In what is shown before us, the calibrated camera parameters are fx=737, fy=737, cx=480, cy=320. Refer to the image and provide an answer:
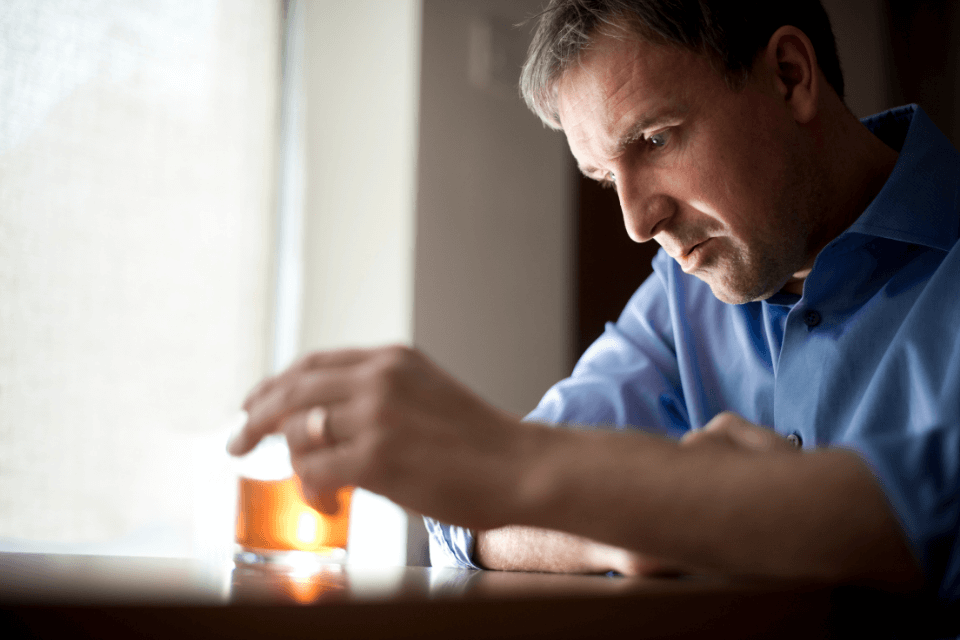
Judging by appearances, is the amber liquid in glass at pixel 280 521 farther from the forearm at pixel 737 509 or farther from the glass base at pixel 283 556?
the forearm at pixel 737 509

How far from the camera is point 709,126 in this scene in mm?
975

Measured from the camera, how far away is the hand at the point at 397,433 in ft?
1.30

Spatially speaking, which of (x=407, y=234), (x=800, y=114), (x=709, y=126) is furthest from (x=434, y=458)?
(x=407, y=234)

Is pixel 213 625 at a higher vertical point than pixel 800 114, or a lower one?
lower

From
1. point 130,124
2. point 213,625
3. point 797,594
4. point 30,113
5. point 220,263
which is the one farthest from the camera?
point 220,263

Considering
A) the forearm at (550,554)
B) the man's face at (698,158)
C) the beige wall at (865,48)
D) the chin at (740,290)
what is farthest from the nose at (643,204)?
the beige wall at (865,48)

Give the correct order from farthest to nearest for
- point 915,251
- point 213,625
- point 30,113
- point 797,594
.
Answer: point 30,113
point 915,251
point 797,594
point 213,625

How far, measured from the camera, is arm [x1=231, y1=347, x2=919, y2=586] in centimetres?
38

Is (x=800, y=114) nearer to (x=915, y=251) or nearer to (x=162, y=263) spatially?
(x=915, y=251)

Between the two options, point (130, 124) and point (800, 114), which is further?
point (130, 124)

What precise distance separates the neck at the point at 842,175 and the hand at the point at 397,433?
2.68 ft

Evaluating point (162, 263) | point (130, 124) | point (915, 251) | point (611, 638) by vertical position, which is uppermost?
point (130, 124)

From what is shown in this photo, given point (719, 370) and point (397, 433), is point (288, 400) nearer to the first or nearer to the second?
point (397, 433)

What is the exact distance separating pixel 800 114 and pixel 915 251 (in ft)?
0.86
